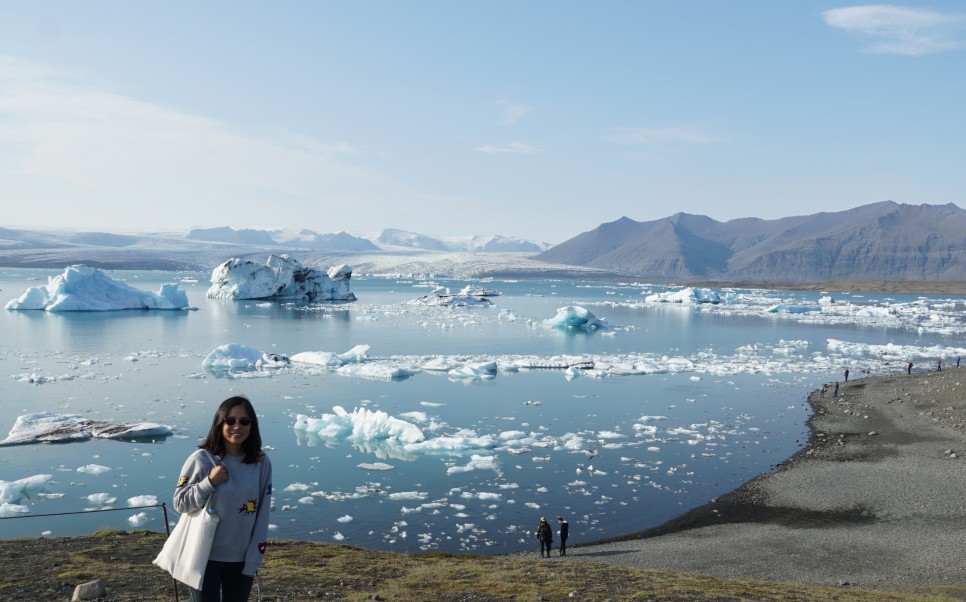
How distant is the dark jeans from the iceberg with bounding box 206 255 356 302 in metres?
80.6

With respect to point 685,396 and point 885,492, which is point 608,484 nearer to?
point 885,492

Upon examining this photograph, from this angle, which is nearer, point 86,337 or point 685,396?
point 685,396

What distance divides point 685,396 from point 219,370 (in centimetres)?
2301

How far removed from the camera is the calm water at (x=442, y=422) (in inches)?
594

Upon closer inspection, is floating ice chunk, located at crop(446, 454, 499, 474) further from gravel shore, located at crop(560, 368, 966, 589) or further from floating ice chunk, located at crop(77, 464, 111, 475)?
floating ice chunk, located at crop(77, 464, 111, 475)

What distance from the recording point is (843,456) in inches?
811

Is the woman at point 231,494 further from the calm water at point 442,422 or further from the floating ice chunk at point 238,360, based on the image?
the floating ice chunk at point 238,360

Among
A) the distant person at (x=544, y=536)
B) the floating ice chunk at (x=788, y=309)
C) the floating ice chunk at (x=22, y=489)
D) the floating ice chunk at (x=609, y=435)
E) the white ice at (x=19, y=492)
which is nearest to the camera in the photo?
the distant person at (x=544, y=536)

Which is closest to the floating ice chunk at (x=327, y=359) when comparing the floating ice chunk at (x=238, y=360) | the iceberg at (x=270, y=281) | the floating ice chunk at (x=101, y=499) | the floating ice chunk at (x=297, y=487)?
the floating ice chunk at (x=238, y=360)

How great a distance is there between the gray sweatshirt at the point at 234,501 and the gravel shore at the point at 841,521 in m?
8.93

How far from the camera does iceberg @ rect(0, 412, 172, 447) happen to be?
65.2ft

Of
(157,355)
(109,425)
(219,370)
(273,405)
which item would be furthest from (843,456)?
(157,355)

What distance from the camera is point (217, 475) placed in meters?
3.67

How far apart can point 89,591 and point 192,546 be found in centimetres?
493
